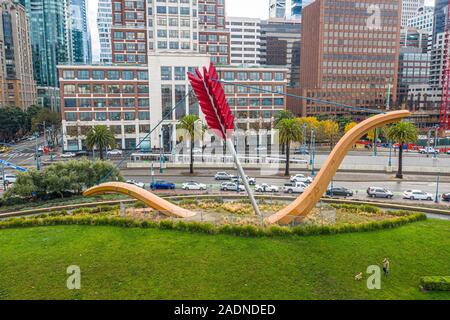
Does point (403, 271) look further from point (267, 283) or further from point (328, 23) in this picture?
point (328, 23)

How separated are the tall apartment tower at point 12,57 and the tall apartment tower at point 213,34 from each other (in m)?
61.0

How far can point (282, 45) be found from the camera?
162 metres

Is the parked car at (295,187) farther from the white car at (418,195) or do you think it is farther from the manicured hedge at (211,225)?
the manicured hedge at (211,225)

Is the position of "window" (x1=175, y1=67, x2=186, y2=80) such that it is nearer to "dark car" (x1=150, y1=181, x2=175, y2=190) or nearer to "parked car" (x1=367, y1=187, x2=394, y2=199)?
"dark car" (x1=150, y1=181, x2=175, y2=190)

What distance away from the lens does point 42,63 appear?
6885 inches

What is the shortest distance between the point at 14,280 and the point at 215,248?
10.5 m

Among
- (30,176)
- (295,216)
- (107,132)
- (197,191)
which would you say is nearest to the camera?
(295,216)

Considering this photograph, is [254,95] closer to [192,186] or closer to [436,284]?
[192,186]

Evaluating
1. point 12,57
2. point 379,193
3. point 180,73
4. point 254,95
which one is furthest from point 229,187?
point 12,57

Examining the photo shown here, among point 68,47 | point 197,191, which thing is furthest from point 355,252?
point 68,47

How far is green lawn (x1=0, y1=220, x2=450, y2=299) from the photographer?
1745cm

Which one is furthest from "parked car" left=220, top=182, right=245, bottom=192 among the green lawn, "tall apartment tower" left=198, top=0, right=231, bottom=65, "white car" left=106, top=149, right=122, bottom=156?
"tall apartment tower" left=198, top=0, right=231, bottom=65

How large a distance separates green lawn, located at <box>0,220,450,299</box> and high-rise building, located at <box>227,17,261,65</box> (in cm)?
13054

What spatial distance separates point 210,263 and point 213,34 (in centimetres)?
8944
